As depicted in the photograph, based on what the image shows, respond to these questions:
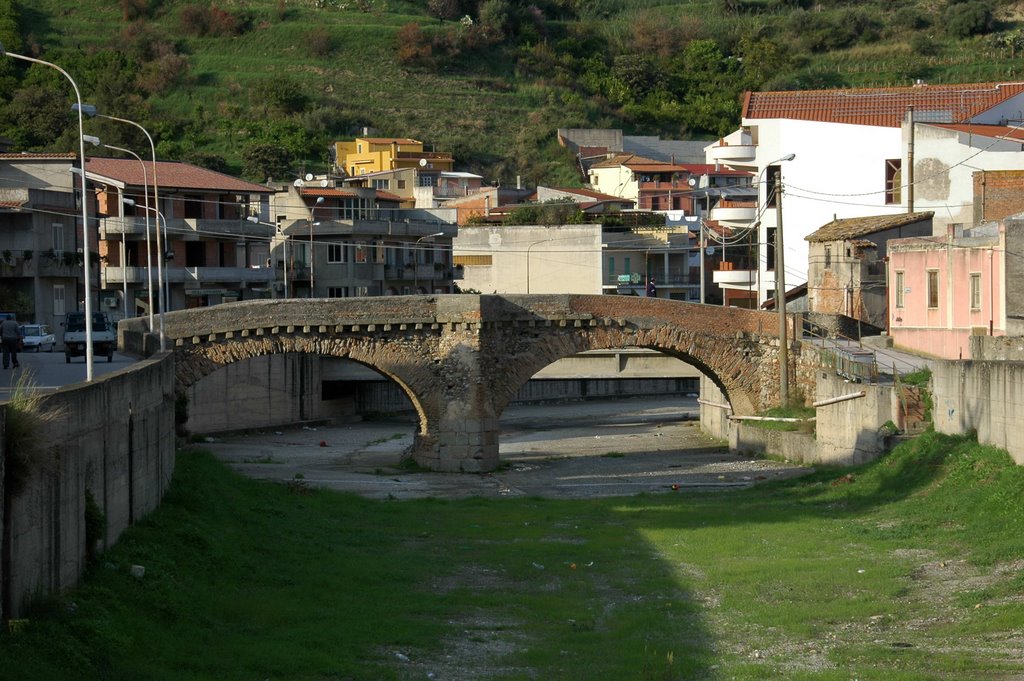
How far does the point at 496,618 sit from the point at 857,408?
17.1 m

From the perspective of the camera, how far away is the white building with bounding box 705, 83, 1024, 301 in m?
54.2

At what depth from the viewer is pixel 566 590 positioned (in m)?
24.6

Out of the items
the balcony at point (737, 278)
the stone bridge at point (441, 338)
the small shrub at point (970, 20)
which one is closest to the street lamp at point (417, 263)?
the balcony at point (737, 278)

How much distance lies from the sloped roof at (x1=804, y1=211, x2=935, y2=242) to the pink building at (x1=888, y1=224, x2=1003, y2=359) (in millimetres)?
4188

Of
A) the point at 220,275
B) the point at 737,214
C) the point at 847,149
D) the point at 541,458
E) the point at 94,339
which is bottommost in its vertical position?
the point at 541,458

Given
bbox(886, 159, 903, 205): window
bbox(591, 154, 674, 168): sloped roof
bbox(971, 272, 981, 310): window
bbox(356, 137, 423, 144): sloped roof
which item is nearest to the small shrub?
bbox(591, 154, 674, 168): sloped roof

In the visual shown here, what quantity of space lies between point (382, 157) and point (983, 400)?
7549 centimetres

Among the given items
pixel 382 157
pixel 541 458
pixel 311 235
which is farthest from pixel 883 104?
pixel 382 157

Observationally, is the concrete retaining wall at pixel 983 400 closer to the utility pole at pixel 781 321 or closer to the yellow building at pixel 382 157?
the utility pole at pixel 781 321

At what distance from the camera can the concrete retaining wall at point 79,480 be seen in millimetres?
16047

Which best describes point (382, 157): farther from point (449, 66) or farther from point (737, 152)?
point (737, 152)

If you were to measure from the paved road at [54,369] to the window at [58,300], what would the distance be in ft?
56.3

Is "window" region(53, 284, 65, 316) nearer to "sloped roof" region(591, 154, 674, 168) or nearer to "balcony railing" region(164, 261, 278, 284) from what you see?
"balcony railing" region(164, 261, 278, 284)

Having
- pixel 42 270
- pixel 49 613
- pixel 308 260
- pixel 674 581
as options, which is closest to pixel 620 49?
pixel 308 260
